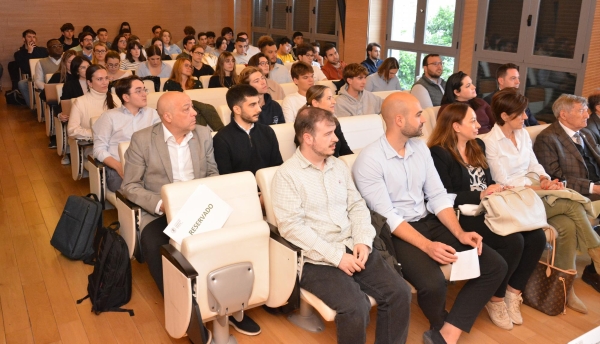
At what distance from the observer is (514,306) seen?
3.34 m

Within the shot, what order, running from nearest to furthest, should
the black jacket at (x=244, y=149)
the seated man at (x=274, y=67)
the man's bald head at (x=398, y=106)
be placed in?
the man's bald head at (x=398, y=106), the black jacket at (x=244, y=149), the seated man at (x=274, y=67)

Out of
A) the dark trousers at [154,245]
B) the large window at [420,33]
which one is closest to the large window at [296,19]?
the large window at [420,33]

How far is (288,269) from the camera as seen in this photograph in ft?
9.28

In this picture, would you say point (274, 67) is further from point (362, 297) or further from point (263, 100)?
point (362, 297)

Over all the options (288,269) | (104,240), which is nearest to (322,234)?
(288,269)

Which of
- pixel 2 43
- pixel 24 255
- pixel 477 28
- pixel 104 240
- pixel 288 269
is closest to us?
pixel 288 269

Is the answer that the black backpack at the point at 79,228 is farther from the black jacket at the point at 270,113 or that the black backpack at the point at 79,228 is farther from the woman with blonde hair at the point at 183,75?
the woman with blonde hair at the point at 183,75

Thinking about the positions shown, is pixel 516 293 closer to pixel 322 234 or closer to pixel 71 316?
pixel 322 234

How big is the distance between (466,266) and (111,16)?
11151 millimetres

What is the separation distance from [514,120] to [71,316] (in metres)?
3.10

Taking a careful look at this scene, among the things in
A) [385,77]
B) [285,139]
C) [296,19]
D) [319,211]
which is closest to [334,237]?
[319,211]

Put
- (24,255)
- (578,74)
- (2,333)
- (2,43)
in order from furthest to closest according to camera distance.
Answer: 1. (2,43)
2. (578,74)
3. (24,255)
4. (2,333)

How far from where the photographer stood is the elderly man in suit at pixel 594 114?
4.64 m

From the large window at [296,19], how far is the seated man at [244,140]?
7.11 metres
